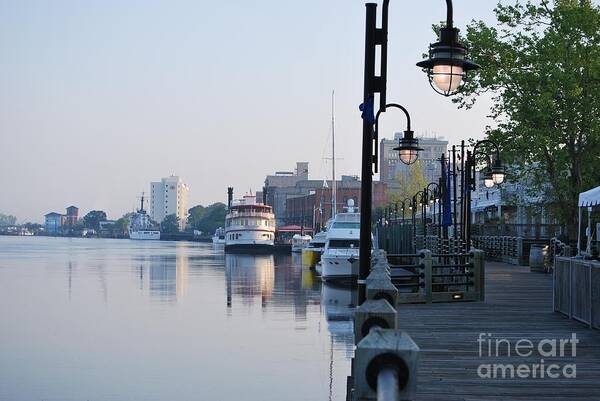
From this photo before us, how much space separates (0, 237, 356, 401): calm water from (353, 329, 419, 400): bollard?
51.8 feet

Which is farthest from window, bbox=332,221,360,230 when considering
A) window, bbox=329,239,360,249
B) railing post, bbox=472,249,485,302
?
railing post, bbox=472,249,485,302

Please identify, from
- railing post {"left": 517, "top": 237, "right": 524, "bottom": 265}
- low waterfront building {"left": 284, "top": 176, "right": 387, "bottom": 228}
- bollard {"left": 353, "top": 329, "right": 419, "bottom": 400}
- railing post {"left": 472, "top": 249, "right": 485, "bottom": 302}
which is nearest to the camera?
bollard {"left": 353, "top": 329, "right": 419, "bottom": 400}

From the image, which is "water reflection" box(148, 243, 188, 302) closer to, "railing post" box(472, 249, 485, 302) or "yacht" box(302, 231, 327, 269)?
"yacht" box(302, 231, 327, 269)

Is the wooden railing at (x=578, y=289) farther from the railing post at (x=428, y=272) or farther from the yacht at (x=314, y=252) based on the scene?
the yacht at (x=314, y=252)

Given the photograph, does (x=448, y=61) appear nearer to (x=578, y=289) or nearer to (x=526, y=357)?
(x=526, y=357)

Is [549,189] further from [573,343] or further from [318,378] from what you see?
[573,343]

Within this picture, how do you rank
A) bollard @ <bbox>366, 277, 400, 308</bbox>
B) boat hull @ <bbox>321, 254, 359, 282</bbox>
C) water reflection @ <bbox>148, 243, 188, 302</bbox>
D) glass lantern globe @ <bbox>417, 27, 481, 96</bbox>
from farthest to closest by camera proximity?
boat hull @ <bbox>321, 254, 359, 282</bbox>, water reflection @ <bbox>148, 243, 188, 302</bbox>, glass lantern globe @ <bbox>417, 27, 481, 96</bbox>, bollard @ <bbox>366, 277, 400, 308</bbox>

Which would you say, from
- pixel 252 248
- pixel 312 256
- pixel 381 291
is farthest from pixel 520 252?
pixel 252 248

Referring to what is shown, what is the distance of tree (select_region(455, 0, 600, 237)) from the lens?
36250mm

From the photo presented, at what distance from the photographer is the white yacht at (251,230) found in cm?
12238

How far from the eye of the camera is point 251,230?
123 m

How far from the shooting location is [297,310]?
38.8 metres

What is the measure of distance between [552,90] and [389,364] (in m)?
34.4

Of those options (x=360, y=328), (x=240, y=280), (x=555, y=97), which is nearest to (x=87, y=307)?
(x=240, y=280)
